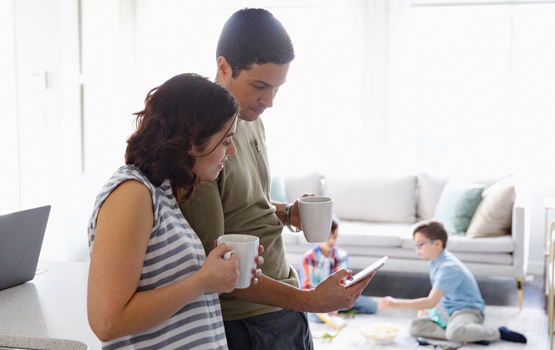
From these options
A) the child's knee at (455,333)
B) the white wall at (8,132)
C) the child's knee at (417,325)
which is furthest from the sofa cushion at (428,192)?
the white wall at (8,132)

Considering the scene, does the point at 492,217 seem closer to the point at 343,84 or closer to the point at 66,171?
the point at 343,84

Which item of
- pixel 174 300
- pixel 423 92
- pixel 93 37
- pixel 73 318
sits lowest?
pixel 73 318

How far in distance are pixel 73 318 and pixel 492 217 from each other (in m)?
3.30

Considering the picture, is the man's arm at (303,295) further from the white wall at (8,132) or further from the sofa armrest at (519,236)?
the white wall at (8,132)

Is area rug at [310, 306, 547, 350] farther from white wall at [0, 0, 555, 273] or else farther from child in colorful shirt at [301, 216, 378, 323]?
white wall at [0, 0, 555, 273]

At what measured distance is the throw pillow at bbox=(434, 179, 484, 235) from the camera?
4.02m

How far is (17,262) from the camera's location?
1466 millimetres

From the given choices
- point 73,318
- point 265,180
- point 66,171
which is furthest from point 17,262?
point 66,171

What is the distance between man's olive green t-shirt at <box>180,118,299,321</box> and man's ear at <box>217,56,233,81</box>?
11 centimetres

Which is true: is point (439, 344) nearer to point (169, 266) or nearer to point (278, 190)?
point (278, 190)

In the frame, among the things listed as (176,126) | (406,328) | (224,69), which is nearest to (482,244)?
(406,328)

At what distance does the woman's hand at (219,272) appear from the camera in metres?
0.88

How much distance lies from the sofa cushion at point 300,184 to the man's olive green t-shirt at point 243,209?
3.33 meters

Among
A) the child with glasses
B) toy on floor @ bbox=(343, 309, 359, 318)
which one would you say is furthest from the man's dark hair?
toy on floor @ bbox=(343, 309, 359, 318)
